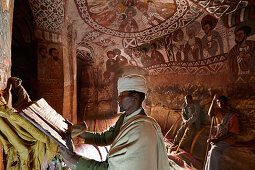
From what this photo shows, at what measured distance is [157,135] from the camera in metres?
1.44

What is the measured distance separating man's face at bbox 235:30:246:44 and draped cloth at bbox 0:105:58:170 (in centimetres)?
543

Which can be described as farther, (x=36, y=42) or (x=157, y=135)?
(x=36, y=42)

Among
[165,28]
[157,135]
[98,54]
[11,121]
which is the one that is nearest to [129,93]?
[157,135]

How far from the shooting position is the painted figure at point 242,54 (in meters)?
4.30

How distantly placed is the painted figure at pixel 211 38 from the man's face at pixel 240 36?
0.57 meters

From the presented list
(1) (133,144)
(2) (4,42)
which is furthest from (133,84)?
(2) (4,42)

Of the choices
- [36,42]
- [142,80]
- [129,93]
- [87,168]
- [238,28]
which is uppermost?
[238,28]

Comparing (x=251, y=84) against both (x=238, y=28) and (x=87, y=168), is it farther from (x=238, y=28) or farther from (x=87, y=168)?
(x=87, y=168)

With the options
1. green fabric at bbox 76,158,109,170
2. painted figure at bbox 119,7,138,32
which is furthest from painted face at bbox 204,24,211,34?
green fabric at bbox 76,158,109,170

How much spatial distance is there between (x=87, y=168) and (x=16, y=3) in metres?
5.27

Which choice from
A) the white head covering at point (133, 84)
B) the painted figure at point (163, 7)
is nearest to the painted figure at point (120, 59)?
the painted figure at point (163, 7)

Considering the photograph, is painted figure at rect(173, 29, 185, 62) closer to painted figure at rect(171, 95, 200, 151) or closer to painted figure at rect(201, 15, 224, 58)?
painted figure at rect(201, 15, 224, 58)

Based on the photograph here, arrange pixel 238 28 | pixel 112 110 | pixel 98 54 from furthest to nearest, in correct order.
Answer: pixel 112 110 → pixel 98 54 → pixel 238 28

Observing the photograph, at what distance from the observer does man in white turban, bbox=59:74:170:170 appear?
1.22 m
